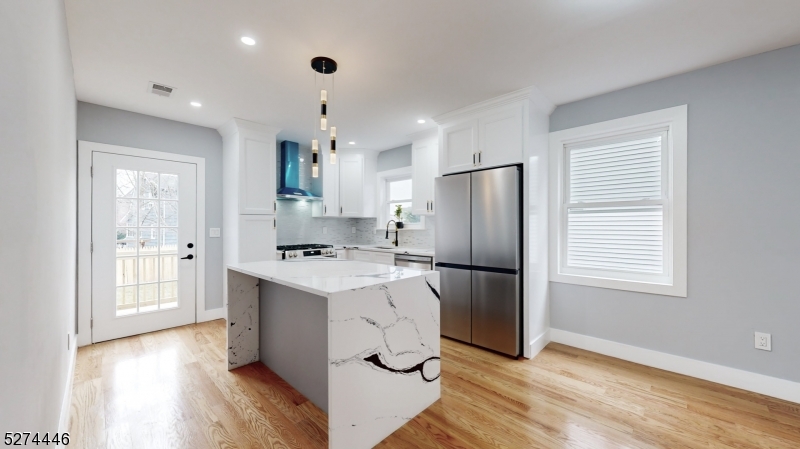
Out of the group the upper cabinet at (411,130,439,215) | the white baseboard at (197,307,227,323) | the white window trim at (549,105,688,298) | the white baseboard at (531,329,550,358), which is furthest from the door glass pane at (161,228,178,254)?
the white window trim at (549,105,688,298)

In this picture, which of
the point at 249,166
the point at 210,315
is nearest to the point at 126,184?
the point at 249,166

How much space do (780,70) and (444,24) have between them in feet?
8.02

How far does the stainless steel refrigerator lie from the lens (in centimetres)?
297

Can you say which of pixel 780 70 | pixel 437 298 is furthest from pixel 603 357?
pixel 780 70

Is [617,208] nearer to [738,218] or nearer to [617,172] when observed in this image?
[617,172]

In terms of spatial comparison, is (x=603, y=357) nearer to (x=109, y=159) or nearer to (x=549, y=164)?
(x=549, y=164)

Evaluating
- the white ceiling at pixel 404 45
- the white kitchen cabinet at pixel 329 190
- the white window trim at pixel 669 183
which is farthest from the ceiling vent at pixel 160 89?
the white window trim at pixel 669 183

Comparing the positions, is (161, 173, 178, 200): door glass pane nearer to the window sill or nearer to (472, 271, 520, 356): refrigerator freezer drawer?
(472, 271, 520, 356): refrigerator freezer drawer

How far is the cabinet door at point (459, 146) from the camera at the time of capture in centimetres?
334

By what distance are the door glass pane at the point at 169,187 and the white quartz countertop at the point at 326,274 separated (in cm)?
197

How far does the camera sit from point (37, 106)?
1203 mm

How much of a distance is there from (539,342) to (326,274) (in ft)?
7.40

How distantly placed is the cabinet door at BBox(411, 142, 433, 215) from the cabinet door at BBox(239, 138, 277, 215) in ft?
6.03

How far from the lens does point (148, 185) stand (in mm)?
3611
